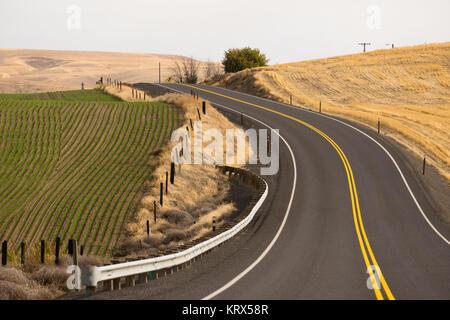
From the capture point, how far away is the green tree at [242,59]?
334ft

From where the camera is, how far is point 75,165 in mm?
36844

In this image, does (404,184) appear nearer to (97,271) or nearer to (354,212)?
(354,212)

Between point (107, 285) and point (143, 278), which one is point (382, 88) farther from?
point (107, 285)

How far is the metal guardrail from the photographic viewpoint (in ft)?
37.3

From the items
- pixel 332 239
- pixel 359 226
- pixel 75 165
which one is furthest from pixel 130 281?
pixel 75 165

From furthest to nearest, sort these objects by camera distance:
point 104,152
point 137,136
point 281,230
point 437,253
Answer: point 137,136 → point 104,152 → point 281,230 → point 437,253

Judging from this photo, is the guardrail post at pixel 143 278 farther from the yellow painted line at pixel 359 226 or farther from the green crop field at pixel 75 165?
the green crop field at pixel 75 165

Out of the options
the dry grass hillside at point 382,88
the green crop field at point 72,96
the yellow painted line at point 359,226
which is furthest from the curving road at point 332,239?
the green crop field at point 72,96

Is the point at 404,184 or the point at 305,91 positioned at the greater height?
the point at 305,91

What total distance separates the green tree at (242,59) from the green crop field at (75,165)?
50.0 meters

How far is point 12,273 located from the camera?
40.7 ft

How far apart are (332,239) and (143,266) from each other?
9.28 meters

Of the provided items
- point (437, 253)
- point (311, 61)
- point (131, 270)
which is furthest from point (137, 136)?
point (311, 61)
